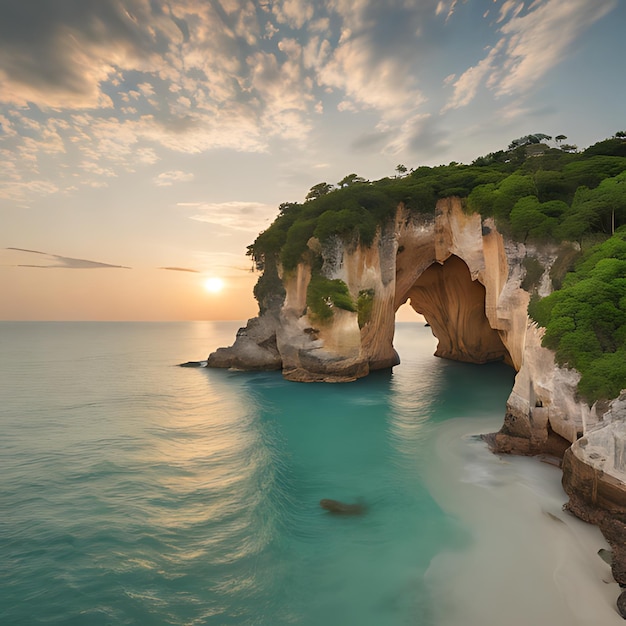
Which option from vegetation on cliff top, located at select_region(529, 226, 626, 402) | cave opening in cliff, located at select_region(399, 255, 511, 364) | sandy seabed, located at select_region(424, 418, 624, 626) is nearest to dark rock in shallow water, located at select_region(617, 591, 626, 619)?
sandy seabed, located at select_region(424, 418, 624, 626)

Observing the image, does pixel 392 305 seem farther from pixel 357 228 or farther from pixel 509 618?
pixel 509 618

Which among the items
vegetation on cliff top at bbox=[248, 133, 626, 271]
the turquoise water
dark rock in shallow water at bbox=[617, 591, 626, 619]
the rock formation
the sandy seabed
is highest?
vegetation on cliff top at bbox=[248, 133, 626, 271]

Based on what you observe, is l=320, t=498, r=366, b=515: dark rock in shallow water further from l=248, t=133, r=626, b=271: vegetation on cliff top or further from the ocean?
l=248, t=133, r=626, b=271: vegetation on cliff top

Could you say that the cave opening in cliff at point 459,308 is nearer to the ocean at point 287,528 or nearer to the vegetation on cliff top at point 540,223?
the vegetation on cliff top at point 540,223

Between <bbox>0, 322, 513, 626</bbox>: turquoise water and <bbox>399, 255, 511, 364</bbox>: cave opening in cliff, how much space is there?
1158cm

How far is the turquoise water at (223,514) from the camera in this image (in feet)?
16.4

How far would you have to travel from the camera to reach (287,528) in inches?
266

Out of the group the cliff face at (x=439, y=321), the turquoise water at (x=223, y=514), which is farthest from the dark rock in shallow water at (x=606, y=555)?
the cliff face at (x=439, y=321)

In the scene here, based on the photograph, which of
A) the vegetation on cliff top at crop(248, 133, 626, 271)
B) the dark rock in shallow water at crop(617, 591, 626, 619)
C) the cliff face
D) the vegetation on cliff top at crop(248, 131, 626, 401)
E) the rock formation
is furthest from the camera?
the vegetation on cliff top at crop(248, 133, 626, 271)

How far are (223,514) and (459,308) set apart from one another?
24667 millimetres

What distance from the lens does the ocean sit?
484 cm

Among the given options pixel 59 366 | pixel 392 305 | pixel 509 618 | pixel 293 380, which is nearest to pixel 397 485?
pixel 509 618

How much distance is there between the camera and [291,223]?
25031 millimetres

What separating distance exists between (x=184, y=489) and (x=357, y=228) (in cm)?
1607
